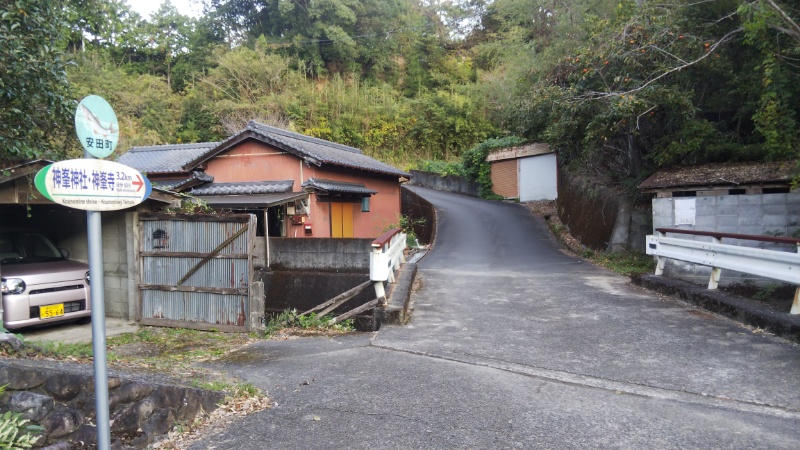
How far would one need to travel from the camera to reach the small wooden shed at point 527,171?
2611cm

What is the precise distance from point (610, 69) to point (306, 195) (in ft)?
27.9

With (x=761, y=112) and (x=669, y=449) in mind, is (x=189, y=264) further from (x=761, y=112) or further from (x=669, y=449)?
(x=761, y=112)

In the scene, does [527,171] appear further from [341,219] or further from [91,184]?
[91,184]

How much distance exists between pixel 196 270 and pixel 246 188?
6.38m

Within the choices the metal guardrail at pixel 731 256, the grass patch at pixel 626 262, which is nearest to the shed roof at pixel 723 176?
the metal guardrail at pixel 731 256

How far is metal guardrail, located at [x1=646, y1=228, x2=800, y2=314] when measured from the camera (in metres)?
5.98

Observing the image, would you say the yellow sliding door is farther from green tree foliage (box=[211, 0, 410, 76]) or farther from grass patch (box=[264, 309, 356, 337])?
green tree foliage (box=[211, 0, 410, 76])

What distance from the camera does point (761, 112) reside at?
9.34 metres

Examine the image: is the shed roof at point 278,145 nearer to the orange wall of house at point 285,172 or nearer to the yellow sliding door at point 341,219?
the orange wall of house at point 285,172

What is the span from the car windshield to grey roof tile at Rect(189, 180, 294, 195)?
6.03 meters

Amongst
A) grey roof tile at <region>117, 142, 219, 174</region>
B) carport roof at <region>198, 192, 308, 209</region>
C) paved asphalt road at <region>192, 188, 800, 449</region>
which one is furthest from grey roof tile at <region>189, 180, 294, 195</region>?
paved asphalt road at <region>192, 188, 800, 449</region>

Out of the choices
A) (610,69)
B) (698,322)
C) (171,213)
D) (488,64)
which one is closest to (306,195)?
(171,213)

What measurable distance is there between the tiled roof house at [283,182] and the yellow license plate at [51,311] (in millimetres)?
5257

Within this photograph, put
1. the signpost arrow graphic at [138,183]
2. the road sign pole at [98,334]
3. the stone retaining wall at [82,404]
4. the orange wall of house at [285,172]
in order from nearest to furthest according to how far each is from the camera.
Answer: the road sign pole at [98,334], the signpost arrow graphic at [138,183], the stone retaining wall at [82,404], the orange wall of house at [285,172]
